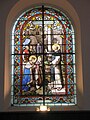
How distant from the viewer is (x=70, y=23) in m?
8.63

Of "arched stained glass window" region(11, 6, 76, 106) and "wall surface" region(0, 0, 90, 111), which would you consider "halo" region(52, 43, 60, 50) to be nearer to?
"arched stained glass window" region(11, 6, 76, 106)

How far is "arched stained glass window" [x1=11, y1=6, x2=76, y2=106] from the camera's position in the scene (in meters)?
8.09

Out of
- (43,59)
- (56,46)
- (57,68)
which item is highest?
(56,46)

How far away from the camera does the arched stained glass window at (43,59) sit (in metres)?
8.09

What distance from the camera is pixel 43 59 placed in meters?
8.31

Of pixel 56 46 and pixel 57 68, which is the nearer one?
pixel 57 68

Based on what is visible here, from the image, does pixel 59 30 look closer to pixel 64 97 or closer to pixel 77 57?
pixel 77 57
